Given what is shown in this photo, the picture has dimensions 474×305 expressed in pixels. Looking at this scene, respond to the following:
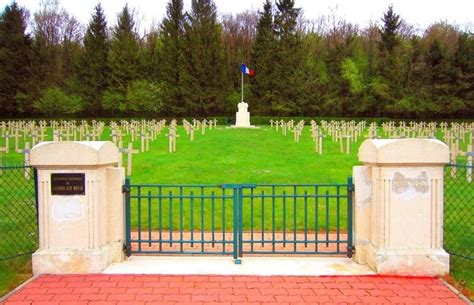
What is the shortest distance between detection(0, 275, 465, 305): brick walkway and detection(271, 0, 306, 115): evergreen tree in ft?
150

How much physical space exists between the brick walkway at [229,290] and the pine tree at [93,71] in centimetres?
4747

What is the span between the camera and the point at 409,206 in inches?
232

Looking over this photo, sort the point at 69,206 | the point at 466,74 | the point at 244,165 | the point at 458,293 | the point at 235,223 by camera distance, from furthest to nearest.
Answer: the point at 466,74 → the point at 244,165 → the point at 235,223 → the point at 69,206 → the point at 458,293

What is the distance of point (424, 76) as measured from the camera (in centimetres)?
4869

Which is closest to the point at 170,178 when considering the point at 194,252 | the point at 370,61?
the point at 194,252

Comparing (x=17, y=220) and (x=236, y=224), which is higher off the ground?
(x=236, y=224)

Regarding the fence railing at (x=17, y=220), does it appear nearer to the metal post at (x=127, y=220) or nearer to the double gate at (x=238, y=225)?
the metal post at (x=127, y=220)

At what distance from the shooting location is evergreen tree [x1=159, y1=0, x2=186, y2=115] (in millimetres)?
51688

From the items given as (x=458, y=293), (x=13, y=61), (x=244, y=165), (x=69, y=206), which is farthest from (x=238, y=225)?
(x=13, y=61)

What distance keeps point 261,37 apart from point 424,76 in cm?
1711

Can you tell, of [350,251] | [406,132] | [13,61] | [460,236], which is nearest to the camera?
[350,251]

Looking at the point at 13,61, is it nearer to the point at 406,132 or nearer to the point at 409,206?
the point at 406,132

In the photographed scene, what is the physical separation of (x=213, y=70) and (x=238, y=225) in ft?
154

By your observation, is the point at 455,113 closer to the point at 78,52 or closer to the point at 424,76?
the point at 424,76
